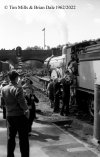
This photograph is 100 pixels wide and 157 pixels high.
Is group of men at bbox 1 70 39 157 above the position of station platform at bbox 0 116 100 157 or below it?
above

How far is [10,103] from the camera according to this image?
20.6 feet

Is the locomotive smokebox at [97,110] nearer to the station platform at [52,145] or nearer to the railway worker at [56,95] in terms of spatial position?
the station platform at [52,145]

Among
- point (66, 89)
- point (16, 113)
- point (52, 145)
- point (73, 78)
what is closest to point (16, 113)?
point (16, 113)

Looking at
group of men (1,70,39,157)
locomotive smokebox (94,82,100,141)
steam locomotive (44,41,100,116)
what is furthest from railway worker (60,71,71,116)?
group of men (1,70,39,157)

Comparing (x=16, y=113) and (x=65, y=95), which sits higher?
(x=16, y=113)

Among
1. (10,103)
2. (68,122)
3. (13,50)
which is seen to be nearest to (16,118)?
(10,103)

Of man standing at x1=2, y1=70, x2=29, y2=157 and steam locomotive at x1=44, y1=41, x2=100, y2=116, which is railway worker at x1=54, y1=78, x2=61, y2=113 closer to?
steam locomotive at x1=44, y1=41, x2=100, y2=116

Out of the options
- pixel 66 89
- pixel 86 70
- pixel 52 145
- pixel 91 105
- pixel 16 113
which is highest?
pixel 86 70

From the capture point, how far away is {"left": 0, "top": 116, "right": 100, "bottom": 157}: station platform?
7.15 m

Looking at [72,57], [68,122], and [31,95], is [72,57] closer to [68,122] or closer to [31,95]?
[68,122]

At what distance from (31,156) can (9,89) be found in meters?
1.62

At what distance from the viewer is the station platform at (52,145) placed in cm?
715

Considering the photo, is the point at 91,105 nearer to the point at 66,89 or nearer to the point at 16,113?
the point at 66,89

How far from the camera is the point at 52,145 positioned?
7.96 m
